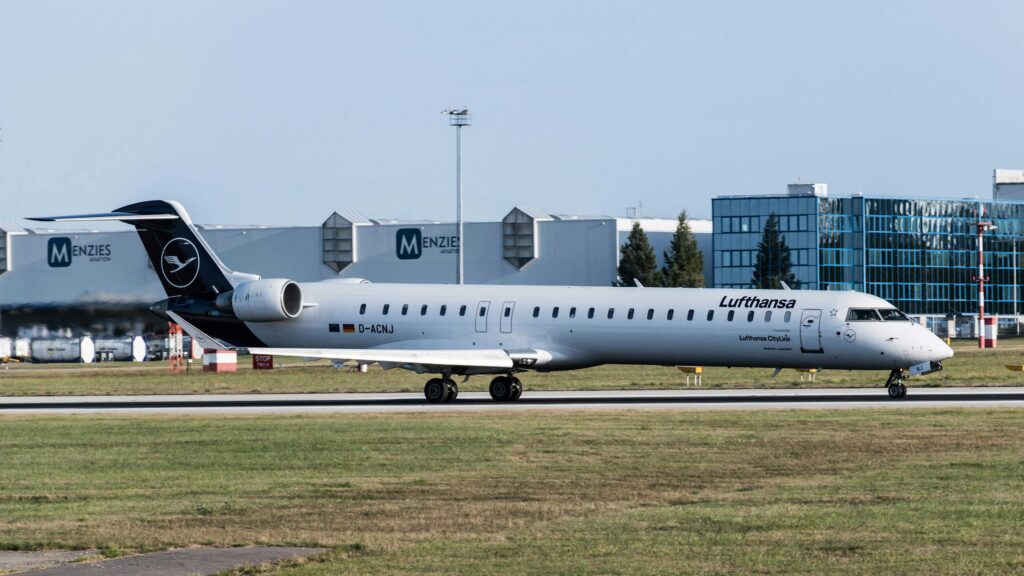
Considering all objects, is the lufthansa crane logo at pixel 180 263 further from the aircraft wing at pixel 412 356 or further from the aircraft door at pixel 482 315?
the aircraft door at pixel 482 315

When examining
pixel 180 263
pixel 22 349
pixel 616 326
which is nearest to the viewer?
pixel 616 326

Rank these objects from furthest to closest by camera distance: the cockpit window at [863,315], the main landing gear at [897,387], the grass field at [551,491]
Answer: the cockpit window at [863,315]
the main landing gear at [897,387]
the grass field at [551,491]

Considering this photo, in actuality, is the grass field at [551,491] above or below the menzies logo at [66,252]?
below

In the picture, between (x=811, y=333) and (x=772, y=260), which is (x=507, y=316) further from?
(x=772, y=260)

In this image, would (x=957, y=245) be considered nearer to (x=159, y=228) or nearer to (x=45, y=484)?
(x=159, y=228)

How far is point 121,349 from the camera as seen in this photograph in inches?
3952

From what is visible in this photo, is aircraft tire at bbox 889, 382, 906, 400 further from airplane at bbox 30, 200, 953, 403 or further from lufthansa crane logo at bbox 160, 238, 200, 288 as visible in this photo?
lufthansa crane logo at bbox 160, 238, 200, 288

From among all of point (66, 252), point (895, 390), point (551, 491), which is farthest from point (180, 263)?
point (66, 252)

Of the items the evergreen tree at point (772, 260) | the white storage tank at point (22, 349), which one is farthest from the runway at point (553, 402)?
the evergreen tree at point (772, 260)

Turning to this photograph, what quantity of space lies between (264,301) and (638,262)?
7317 cm

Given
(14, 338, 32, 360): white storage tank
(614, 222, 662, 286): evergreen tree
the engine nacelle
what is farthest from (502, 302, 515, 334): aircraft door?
(614, 222, 662, 286): evergreen tree

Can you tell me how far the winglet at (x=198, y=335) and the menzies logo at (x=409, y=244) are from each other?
249 feet

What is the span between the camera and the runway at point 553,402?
124ft

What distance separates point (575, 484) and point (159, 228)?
28871mm
